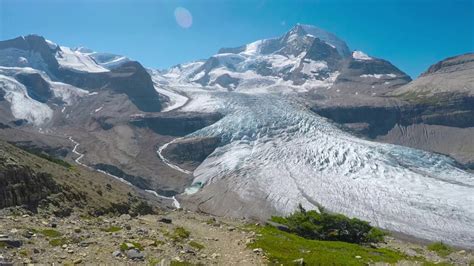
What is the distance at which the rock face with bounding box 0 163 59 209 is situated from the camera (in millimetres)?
25203

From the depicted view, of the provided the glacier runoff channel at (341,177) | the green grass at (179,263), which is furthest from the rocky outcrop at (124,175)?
the green grass at (179,263)

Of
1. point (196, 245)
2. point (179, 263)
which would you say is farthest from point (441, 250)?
point (179, 263)

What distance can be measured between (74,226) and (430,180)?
4880 inches

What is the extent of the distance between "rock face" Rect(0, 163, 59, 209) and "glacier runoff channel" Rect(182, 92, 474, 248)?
271ft

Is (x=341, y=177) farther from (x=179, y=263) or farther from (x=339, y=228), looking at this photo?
(x=179, y=263)

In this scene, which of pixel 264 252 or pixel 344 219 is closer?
pixel 264 252

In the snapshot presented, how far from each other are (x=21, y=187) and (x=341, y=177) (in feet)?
364

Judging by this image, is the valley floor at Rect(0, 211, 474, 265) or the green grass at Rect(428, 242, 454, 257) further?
the green grass at Rect(428, 242, 454, 257)

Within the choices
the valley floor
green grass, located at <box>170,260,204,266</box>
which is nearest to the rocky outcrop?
the valley floor

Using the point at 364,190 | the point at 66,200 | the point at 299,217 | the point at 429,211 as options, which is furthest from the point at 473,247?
the point at 66,200

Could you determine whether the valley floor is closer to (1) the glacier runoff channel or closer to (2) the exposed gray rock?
(2) the exposed gray rock

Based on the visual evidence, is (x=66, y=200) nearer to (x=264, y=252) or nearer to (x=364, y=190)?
(x=264, y=252)

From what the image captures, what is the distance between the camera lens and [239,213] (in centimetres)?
10856

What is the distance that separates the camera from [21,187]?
2677 centimetres
